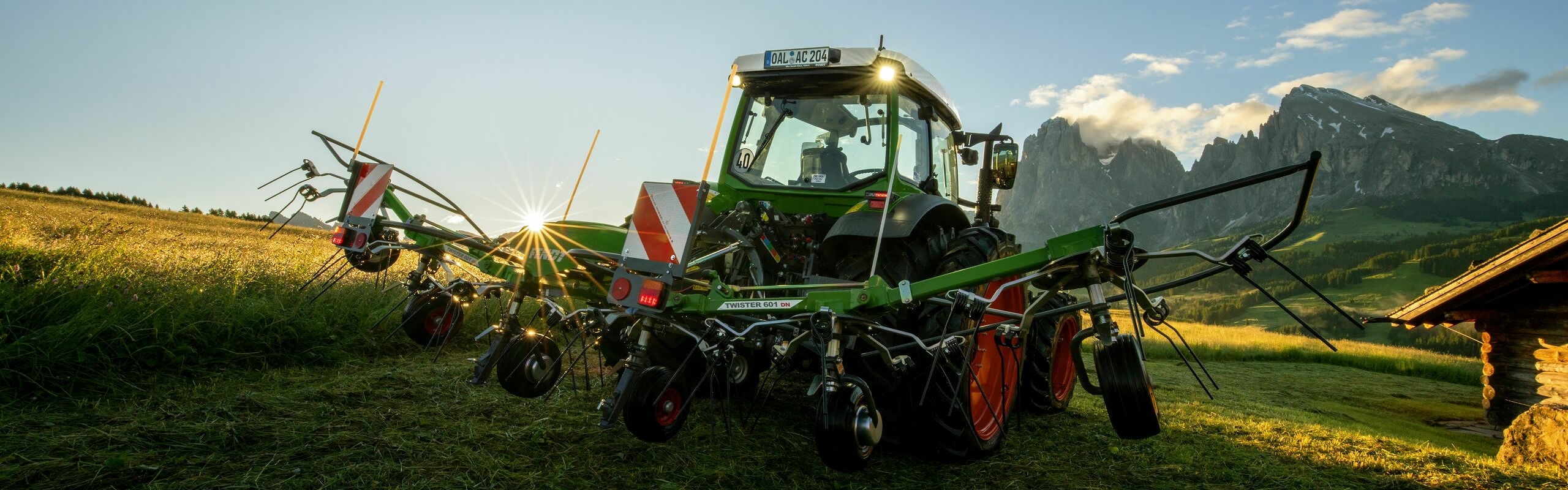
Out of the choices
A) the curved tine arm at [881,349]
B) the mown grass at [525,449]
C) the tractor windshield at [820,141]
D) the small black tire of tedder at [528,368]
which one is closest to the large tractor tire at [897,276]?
the mown grass at [525,449]

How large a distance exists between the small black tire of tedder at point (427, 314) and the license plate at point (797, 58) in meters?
2.41

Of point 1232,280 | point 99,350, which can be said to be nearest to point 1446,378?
point 99,350

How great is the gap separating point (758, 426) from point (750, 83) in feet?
7.68

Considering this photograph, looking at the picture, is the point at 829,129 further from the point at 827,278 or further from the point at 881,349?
the point at 881,349

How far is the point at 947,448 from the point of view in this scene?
3564mm

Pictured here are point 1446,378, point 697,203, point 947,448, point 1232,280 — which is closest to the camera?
point 697,203

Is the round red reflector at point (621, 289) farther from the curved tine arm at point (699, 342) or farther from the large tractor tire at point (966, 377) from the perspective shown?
the large tractor tire at point (966, 377)

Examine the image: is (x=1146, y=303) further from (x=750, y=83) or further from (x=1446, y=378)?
(x=1446, y=378)

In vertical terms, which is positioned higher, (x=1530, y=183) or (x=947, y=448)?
(x=1530, y=183)

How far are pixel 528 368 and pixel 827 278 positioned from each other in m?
1.56

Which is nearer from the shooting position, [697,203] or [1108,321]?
[1108,321]

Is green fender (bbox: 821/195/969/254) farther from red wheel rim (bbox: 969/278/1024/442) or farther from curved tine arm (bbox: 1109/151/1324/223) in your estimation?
curved tine arm (bbox: 1109/151/1324/223)

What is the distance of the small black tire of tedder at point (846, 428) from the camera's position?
8.66 feet

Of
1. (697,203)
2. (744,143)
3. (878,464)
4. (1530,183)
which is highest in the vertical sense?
(1530,183)
